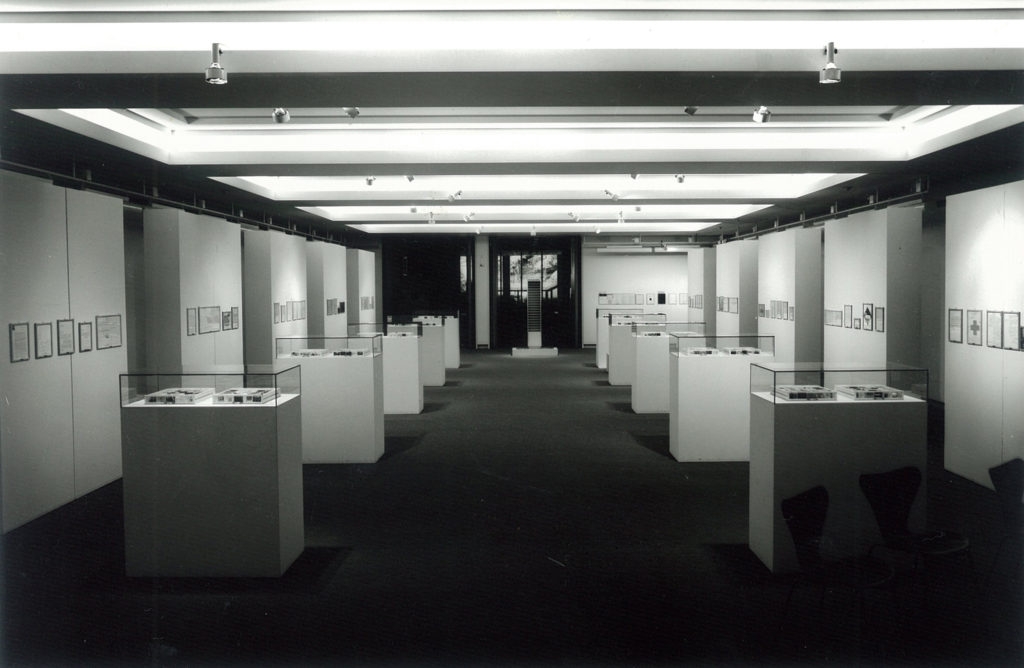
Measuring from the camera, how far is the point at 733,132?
28.4ft

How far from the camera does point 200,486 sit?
552cm

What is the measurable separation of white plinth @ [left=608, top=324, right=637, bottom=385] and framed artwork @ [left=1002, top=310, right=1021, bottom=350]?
8.56m

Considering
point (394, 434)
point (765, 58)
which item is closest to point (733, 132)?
point (765, 58)

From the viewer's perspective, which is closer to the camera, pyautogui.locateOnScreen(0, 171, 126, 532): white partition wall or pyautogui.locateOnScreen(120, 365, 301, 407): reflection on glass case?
pyautogui.locateOnScreen(120, 365, 301, 407): reflection on glass case

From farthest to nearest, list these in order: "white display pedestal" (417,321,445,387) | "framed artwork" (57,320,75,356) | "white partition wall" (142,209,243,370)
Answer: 1. "white display pedestal" (417,321,445,387)
2. "white partition wall" (142,209,243,370)
3. "framed artwork" (57,320,75,356)

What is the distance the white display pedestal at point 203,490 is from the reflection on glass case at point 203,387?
0.31ft

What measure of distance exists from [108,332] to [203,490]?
137 inches

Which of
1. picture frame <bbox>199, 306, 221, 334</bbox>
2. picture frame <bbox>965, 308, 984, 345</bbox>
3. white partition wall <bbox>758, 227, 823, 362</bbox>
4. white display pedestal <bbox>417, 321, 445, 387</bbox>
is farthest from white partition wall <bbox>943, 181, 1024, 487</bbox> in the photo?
white display pedestal <bbox>417, 321, 445, 387</bbox>

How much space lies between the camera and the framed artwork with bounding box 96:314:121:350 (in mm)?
7996

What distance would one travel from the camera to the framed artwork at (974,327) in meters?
8.07

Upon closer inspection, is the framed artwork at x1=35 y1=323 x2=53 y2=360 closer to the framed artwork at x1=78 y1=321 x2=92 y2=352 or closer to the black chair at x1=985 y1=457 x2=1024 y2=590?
the framed artwork at x1=78 y1=321 x2=92 y2=352

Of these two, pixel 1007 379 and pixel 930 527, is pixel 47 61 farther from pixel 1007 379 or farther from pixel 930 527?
pixel 1007 379

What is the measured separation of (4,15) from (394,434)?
720 cm

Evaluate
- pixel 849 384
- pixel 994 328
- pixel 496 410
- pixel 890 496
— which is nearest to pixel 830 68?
→ pixel 849 384
